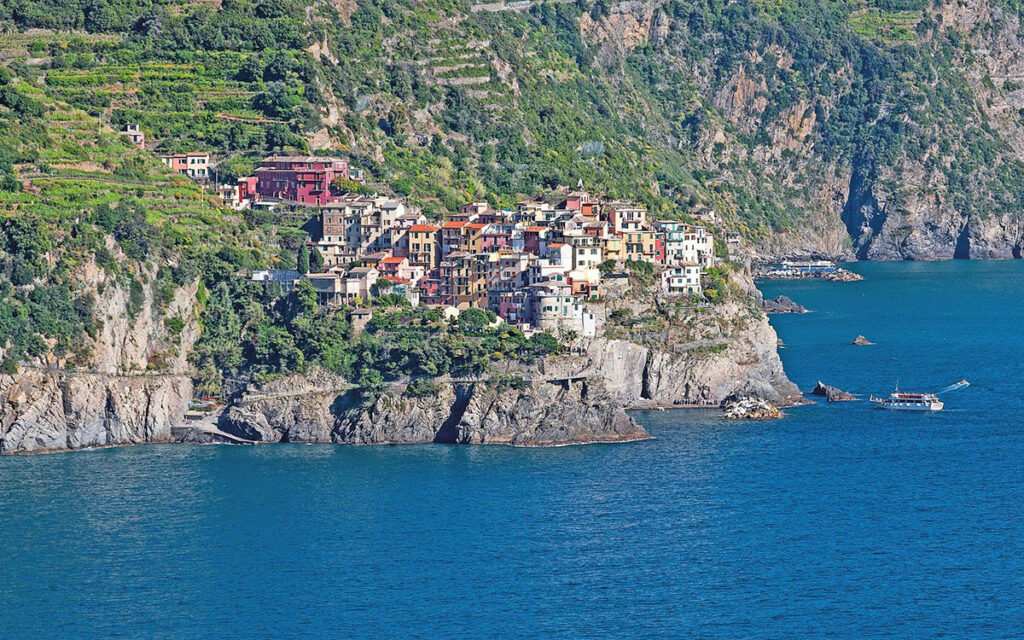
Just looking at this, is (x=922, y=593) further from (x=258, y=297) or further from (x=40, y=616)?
(x=258, y=297)

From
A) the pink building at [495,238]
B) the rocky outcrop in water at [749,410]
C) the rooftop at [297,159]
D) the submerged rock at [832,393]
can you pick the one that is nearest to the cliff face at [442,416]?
the rocky outcrop in water at [749,410]

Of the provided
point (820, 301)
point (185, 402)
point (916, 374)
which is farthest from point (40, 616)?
point (820, 301)

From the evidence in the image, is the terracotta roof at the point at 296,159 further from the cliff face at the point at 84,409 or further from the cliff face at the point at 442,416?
the cliff face at the point at 84,409

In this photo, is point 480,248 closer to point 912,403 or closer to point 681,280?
point 681,280

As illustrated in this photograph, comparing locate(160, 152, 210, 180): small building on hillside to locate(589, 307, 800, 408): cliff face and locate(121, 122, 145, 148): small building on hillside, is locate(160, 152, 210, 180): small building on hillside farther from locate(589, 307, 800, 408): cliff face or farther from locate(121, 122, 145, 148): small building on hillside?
locate(589, 307, 800, 408): cliff face

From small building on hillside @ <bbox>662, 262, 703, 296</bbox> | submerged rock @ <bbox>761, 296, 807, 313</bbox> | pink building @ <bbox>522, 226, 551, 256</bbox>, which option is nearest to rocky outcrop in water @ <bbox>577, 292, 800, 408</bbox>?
small building on hillside @ <bbox>662, 262, 703, 296</bbox>

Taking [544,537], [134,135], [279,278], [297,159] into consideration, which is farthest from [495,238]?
[544,537]
